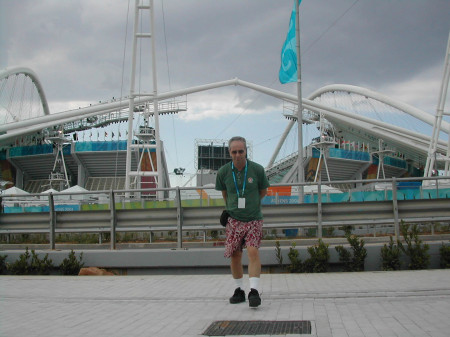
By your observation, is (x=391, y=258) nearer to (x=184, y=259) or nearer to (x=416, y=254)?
(x=416, y=254)

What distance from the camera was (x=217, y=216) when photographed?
9.54m

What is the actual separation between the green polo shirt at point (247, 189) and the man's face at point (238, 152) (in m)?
0.18

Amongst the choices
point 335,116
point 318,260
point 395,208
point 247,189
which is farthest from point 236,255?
point 335,116

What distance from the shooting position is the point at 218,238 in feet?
35.1

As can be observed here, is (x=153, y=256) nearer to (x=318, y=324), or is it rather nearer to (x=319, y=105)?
(x=318, y=324)

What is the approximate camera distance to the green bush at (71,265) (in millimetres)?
9273

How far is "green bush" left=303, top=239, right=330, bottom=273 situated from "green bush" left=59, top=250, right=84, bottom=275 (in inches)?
156

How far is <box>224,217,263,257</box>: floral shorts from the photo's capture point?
6180 mm

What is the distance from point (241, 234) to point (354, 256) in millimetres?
3070

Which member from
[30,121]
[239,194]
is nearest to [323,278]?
[239,194]

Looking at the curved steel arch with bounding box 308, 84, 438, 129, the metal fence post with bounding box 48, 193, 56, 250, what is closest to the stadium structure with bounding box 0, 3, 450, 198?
the curved steel arch with bounding box 308, 84, 438, 129

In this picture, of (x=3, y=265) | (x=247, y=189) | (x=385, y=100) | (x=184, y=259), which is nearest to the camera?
(x=247, y=189)

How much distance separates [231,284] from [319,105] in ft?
184

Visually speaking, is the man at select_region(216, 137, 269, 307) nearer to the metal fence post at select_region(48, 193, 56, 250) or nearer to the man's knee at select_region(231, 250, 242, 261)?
the man's knee at select_region(231, 250, 242, 261)
